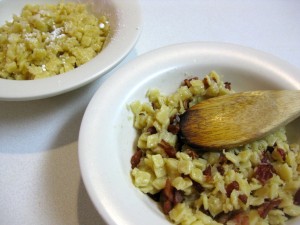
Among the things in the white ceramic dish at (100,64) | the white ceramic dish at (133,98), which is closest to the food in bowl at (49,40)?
the white ceramic dish at (100,64)

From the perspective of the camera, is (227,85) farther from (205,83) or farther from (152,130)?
(152,130)

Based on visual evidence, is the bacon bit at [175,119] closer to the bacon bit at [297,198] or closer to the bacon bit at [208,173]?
the bacon bit at [208,173]

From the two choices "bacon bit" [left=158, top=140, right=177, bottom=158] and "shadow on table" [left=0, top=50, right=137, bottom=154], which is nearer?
"bacon bit" [left=158, top=140, right=177, bottom=158]

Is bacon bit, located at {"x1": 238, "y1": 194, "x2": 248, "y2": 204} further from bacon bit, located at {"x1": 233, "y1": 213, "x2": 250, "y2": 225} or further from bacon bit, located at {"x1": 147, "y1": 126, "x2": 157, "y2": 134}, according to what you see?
bacon bit, located at {"x1": 147, "y1": 126, "x2": 157, "y2": 134}

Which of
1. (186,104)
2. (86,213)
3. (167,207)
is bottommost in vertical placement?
(86,213)

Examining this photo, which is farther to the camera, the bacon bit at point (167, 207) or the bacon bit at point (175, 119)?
the bacon bit at point (175, 119)

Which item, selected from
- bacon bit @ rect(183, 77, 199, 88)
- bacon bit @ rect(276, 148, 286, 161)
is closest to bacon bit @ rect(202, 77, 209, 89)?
bacon bit @ rect(183, 77, 199, 88)

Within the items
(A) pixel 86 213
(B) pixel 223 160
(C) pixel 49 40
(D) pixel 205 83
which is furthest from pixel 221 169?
(C) pixel 49 40

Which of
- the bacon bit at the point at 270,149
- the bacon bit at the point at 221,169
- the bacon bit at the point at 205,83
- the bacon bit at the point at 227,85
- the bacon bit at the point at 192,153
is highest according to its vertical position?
the bacon bit at the point at 205,83
